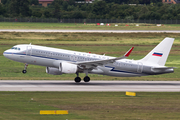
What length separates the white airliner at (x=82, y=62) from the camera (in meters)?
40.7

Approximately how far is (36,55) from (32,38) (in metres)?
56.6

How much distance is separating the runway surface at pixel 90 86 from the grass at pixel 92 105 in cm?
291

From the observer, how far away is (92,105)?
89.9ft

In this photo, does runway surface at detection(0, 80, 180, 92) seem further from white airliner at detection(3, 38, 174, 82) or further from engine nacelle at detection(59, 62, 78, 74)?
engine nacelle at detection(59, 62, 78, 74)

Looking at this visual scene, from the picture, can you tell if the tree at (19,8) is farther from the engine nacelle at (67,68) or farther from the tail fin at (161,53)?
the engine nacelle at (67,68)

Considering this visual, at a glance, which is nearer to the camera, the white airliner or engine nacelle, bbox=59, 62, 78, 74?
engine nacelle, bbox=59, 62, 78, 74

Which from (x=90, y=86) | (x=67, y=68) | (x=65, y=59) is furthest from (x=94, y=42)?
(x=90, y=86)

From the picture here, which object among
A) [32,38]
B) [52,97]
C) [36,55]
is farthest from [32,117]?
[32,38]

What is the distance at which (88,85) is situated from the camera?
3984 centimetres

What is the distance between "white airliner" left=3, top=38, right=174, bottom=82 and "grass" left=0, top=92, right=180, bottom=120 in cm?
756

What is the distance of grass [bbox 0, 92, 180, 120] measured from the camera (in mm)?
23547

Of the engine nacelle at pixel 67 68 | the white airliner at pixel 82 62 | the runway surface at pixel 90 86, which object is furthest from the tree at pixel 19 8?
the engine nacelle at pixel 67 68

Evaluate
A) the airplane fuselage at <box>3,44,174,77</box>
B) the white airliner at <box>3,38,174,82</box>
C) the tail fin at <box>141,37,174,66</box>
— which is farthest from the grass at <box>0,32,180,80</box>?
the airplane fuselage at <box>3,44,174,77</box>

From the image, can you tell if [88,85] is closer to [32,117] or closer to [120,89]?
[120,89]
